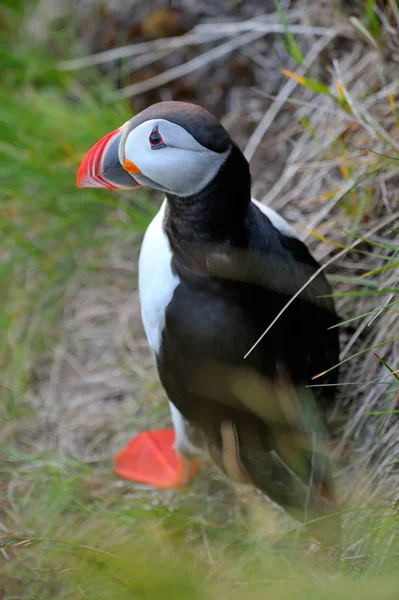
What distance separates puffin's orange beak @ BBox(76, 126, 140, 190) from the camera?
1873mm

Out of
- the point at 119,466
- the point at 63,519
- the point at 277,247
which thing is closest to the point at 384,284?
the point at 277,247

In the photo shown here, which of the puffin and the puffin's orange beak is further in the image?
the puffin's orange beak

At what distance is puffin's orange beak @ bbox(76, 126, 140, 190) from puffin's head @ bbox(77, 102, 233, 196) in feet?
0.07

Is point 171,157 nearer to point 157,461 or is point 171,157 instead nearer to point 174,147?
point 174,147

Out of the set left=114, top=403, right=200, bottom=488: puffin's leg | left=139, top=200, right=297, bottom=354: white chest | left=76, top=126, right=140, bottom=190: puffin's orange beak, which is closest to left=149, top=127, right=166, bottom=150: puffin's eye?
left=76, top=126, right=140, bottom=190: puffin's orange beak

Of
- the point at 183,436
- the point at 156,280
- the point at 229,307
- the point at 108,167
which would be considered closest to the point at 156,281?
the point at 156,280

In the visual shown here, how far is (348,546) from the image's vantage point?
1770 mm

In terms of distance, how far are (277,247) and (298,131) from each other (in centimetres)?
110

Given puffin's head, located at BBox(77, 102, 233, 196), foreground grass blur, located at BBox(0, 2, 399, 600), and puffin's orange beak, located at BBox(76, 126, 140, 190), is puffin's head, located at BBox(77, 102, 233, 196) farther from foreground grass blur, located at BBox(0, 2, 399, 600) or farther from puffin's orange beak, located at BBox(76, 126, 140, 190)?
foreground grass blur, located at BBox(0, 2, 399, 600)

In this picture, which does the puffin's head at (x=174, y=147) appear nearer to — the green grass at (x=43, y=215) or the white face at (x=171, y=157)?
the white face at (x=171, y=157)

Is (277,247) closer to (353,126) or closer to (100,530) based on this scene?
(353,126)

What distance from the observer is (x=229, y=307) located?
1.95 metres

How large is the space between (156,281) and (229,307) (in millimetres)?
239

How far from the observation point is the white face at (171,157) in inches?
66.6
